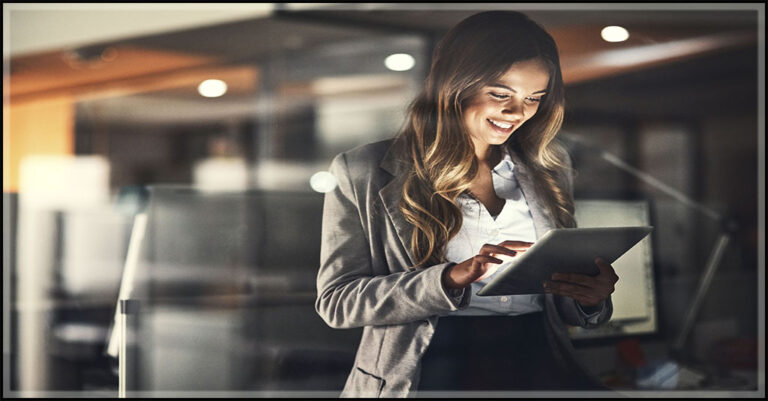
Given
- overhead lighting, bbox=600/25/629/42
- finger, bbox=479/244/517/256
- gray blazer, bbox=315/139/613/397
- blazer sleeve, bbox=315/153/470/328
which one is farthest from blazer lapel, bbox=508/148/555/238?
overhead lighting, bbox=600/25/629/42

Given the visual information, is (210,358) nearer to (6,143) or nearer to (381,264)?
(381,264)

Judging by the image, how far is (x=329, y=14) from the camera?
2285mm

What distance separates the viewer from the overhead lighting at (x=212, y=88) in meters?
2.29

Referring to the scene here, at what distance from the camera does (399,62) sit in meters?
2.01

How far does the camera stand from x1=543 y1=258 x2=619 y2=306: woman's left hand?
1694mm

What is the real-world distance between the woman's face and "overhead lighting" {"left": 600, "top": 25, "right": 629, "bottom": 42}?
0.32m

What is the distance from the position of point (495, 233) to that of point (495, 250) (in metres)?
0.04

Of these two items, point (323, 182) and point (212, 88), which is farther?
point (212, 88)

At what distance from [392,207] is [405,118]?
23cm

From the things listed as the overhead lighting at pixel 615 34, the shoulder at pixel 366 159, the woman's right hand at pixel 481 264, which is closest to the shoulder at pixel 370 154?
the shoulder at pixel 366 159

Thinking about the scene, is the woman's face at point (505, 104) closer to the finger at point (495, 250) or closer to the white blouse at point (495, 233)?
the white blouse at point (495, 233)

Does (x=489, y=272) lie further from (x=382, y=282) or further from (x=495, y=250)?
(x=382, y=282)

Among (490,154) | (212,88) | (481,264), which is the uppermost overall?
(212,88)

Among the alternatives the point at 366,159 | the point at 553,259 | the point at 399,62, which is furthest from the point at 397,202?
the point at 399,62
